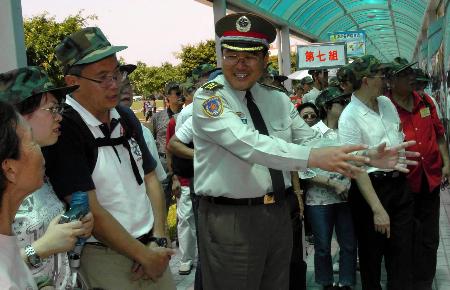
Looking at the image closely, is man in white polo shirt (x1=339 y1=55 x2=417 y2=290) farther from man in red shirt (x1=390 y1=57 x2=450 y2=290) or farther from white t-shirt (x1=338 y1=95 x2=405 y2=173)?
man in red shirt (x1=390 y1=57 x2=450 y2=290)

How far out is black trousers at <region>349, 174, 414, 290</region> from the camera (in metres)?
4.16

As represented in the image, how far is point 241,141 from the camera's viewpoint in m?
2.49

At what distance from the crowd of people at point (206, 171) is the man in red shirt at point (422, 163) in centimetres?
2

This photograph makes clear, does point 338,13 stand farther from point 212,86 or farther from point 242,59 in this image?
point 212,86

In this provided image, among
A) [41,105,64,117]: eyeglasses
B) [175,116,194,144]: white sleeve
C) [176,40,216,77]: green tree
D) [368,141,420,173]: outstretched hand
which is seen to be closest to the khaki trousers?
[41,105,64,117]: eyeglasses

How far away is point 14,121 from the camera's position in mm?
1575

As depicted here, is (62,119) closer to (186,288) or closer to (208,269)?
(208,269)

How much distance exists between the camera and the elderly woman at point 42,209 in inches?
77.4

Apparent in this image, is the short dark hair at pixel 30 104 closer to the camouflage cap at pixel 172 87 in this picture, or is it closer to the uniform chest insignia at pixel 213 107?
the uniform chest insignia at pixel 213 107

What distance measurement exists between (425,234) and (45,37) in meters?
15.7

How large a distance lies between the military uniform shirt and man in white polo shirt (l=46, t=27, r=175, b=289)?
1.14 ft

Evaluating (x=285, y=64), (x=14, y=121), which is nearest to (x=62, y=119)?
(x=14, y=121)

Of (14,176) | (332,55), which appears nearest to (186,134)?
(14,176)

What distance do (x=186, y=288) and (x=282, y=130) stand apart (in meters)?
2.72
